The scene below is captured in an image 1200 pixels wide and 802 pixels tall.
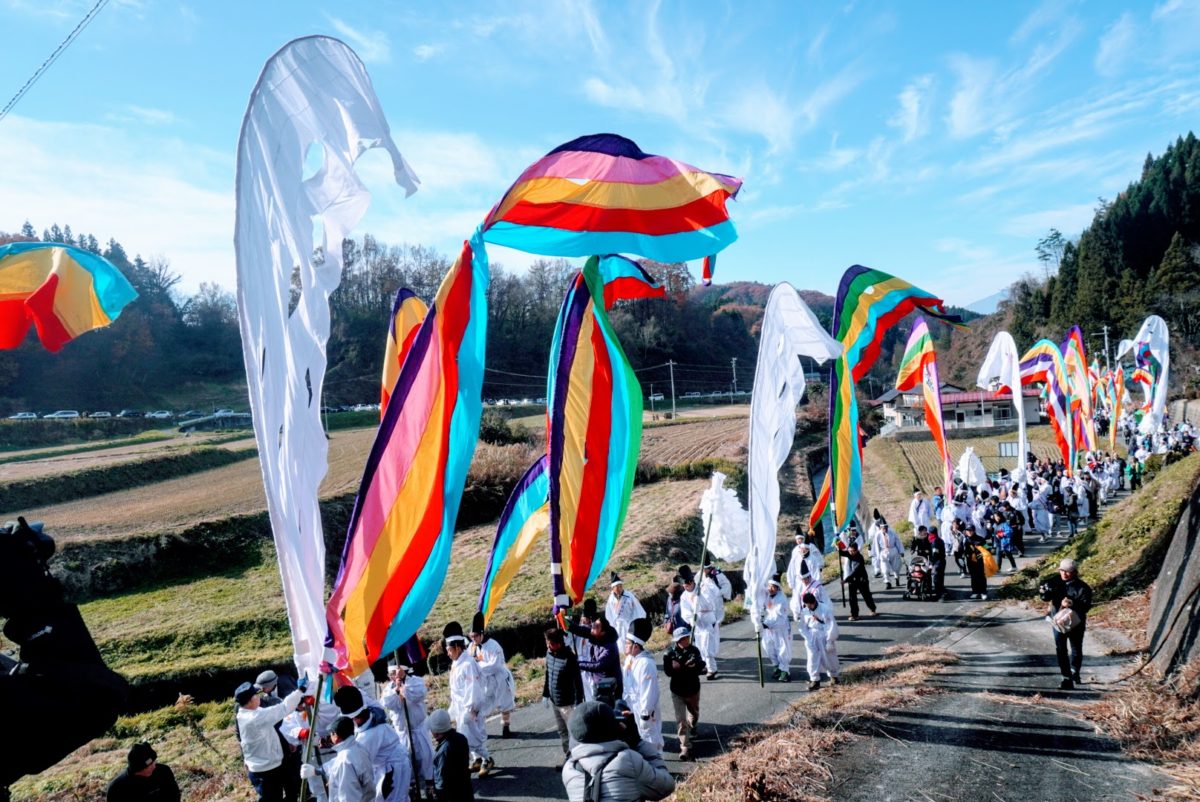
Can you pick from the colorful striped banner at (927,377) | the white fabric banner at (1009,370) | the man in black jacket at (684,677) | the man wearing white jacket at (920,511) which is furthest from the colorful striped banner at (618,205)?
the man wearing white jacket at (920,511)

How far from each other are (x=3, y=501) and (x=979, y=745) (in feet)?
120

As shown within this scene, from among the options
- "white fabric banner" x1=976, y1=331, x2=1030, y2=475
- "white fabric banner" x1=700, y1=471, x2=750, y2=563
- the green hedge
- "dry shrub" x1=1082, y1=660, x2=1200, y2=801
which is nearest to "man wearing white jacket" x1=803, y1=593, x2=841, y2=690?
"dry shrub" x1=1082, y1=660, x2=1200, y2=801

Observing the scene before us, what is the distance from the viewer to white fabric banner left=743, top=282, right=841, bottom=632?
9.65 m

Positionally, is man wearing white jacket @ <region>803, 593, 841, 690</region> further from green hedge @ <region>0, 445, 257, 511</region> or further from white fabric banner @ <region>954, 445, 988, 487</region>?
green hedge @ <region>0, 445, 257, 511</region>

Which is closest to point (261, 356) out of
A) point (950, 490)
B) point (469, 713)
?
point (469, 713)

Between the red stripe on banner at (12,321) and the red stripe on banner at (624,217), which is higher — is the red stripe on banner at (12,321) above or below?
below

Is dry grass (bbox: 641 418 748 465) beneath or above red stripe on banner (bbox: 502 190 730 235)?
beneath

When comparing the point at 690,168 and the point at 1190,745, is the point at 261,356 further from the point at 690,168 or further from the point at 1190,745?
the point at 1190,745

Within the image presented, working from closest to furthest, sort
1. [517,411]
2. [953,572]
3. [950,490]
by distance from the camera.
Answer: [950,490] → [953,572] → [517,411]

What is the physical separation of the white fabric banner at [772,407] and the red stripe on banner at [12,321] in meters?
8.82

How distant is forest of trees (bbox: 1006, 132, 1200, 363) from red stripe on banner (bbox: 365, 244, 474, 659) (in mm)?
71696

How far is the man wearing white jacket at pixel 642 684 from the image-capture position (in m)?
7.62

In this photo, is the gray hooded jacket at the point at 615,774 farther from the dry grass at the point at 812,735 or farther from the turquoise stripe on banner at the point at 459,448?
the dry grass at the point at 812,735

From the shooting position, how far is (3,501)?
30219mm
